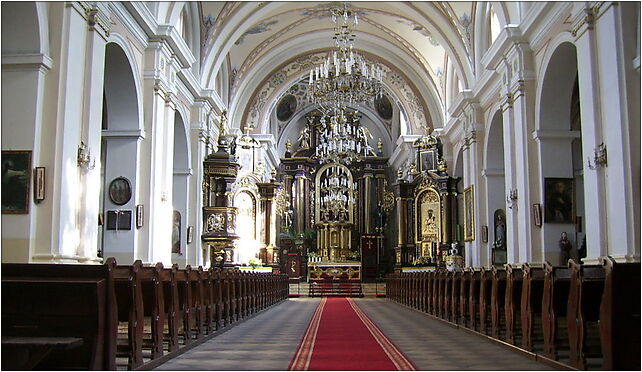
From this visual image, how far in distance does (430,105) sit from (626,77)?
1341cm

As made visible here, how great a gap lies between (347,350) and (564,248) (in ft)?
21.2

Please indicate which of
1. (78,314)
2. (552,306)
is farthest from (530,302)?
(78,314)

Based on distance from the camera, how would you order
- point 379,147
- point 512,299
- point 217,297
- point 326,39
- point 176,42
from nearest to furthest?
1. point 512,299
2. point 217,297
3. point 176,42
4. point 326,39
5. point 379,147

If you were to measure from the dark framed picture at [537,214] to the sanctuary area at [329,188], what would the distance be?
0.08 meters

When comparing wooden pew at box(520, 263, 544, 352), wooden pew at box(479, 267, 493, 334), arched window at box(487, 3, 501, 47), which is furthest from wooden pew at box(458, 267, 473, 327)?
arched window at box(487, 3, 501, 47)

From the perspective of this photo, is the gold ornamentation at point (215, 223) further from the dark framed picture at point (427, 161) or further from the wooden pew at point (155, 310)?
the wooden pew at point (155, 310)

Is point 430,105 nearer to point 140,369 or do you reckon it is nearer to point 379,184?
point 379,184

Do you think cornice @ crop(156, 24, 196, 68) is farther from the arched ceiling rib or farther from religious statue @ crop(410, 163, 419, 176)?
religious statue @ crop(410, 163, 419, 176)

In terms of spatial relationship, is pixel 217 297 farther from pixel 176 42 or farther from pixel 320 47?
pixel 320 47

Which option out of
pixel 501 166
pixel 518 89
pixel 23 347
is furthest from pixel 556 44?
pixel 23 347

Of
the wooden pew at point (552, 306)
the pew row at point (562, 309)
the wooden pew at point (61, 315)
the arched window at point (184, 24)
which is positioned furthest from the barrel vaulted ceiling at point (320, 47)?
the wooden pew at point (61, 315)

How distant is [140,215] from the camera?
1195 centimetres

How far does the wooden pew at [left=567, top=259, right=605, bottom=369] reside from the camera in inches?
201

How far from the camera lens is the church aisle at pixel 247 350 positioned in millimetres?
5492
